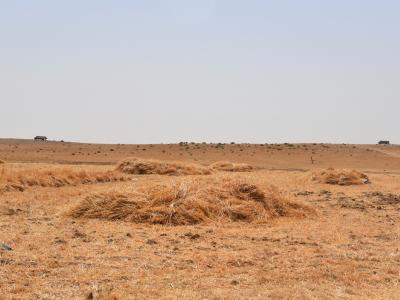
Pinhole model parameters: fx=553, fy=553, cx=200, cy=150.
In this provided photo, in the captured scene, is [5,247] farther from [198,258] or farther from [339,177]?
[339,177]

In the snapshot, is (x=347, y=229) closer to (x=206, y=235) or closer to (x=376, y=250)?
(x=376, y=250)

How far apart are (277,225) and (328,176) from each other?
37.2ft

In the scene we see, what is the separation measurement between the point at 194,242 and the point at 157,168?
16.0m

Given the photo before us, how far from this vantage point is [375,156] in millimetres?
59500

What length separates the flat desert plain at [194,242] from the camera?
6574mm

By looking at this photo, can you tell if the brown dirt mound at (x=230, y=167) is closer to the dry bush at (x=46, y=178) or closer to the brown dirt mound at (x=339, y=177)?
the brown dirt mound at (x=339, y=177)

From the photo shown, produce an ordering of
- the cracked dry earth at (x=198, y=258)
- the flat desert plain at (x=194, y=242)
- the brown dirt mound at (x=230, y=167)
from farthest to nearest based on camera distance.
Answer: the brown dirt mound at (x=230, y=167)
the flat desert plain at (x=194, y=242)
the cracked dry earth at (x=198, y=258)

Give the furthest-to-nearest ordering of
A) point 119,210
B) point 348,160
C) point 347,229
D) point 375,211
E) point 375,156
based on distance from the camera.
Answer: point 375,156
point 348,160
point 375,211
point 119,210
point 347,229

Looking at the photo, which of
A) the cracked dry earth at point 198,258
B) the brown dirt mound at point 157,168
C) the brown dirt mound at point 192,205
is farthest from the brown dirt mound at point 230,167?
the cracked dry earth at point 198,258

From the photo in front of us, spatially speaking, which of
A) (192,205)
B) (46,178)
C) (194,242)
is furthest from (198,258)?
(46,178)

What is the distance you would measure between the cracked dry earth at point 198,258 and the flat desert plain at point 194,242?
2cm

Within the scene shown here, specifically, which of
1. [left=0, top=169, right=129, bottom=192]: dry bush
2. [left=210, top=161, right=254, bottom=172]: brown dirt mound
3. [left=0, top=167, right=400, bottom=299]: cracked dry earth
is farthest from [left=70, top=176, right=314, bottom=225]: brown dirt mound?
[left=210, top=161, right=254, bottom=172]: brown dirt mound

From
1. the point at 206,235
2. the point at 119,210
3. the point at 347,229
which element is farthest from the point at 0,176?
the point at 347,229

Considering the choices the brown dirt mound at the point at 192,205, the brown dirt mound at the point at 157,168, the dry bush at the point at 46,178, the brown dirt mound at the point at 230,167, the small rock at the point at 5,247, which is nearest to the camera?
the small rock at the point at 5,247
